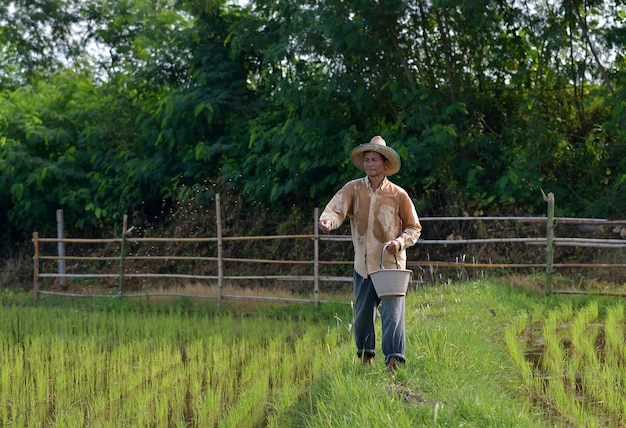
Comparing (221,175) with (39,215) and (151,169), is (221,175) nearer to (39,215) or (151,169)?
(151,169)

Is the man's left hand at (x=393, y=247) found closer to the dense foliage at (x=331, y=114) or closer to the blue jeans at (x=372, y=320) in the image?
the blue jeans at (x=372, y=320)

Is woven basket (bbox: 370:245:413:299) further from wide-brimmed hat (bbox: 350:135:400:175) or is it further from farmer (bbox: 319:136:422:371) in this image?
wide-brimmed hat (bbox: 350:135:400:175)

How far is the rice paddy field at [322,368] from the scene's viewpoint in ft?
13.9

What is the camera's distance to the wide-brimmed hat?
15.3 feet

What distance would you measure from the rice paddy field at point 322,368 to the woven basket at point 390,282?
451mm

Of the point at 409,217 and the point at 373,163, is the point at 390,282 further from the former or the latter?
the point at 373,163

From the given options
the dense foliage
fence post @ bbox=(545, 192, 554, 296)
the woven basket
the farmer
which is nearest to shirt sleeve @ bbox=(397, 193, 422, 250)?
the farmer

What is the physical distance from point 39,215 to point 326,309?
7.57 m

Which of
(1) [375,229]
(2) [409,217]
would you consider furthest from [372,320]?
(2) [409,217]

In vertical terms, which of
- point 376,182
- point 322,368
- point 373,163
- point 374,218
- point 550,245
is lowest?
point 322,368

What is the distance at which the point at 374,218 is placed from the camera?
479cm

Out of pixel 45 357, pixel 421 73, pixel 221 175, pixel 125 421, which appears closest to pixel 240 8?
pixel 221 175

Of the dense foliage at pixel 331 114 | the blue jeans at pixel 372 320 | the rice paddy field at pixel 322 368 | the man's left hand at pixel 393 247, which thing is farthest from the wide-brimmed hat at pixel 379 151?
the dense foliage at pixel 331 114

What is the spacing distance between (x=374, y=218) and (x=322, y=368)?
1.34m
